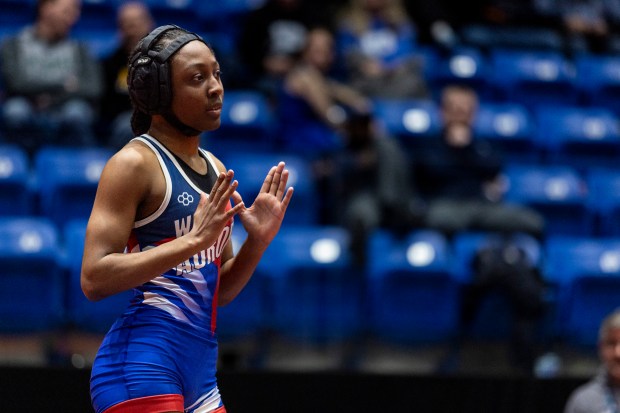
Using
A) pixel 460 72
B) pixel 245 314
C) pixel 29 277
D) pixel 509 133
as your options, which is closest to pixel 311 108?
pixel 509 133

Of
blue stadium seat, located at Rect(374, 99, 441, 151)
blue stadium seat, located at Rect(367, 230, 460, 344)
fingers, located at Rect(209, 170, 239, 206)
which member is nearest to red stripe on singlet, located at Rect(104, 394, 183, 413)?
fingers, located at Rect(209, 170, 239, 206)

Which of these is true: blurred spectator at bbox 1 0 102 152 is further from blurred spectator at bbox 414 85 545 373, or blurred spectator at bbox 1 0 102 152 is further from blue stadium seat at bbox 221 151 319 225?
blurred spectator at bbox 414 85 545 373

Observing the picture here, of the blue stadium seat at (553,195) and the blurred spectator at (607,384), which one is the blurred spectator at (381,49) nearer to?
the blue stadium seat at (553,195)

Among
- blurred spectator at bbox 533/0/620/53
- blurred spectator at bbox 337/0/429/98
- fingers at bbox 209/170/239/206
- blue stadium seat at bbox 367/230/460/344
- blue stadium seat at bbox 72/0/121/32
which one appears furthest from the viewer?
blurred spectator at bbox 533/0/620/53

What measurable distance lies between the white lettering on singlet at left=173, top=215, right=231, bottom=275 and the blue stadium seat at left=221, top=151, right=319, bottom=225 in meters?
3.45

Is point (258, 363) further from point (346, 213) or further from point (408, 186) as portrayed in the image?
point (408, 186)

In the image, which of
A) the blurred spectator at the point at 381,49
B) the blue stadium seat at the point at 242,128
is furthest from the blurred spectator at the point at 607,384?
the blurred spectator at the point at 381,49

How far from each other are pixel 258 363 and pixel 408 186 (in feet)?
5.86

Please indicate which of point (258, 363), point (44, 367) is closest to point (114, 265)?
point (44, 367)

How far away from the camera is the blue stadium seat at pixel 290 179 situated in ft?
20.9

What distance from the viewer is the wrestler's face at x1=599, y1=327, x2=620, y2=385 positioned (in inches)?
175

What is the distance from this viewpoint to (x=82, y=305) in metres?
5.50

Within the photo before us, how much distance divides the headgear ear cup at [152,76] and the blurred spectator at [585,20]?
24.2ft

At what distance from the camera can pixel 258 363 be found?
17.8 ft
